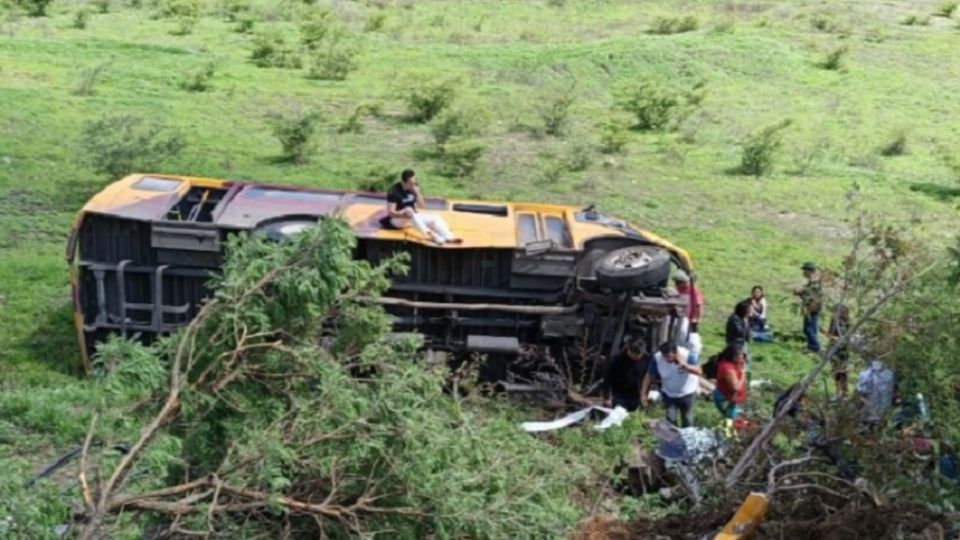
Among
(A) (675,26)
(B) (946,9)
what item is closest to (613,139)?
(A) (675,26)

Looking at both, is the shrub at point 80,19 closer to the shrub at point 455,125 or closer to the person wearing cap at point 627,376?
the shrub at point 455,125

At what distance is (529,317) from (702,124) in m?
13.3

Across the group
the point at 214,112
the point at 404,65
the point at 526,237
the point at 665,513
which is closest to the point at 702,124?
the point at 404,65

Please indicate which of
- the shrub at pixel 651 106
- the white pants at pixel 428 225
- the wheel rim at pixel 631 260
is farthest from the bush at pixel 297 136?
the wheel rim at pixel 631 260

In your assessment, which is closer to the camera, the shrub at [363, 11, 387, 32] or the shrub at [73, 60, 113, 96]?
the shrub at [73, 60, 113, 96]

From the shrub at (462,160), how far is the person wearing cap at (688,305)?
7.41 m

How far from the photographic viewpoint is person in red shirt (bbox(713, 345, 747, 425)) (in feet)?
37.3

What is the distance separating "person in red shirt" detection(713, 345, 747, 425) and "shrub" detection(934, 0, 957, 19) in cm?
2738

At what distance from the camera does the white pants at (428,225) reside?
39.5 ft

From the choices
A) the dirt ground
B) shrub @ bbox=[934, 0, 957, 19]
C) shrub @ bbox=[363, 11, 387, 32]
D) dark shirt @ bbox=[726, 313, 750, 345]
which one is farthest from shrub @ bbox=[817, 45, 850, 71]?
the dirt ground

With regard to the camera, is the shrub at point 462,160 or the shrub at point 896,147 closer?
the shrub at point 462,160

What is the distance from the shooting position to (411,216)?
12.2m

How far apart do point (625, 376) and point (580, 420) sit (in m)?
0.68

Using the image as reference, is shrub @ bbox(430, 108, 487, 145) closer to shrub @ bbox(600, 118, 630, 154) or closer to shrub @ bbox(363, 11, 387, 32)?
shrub @ bbox(600, 118, 630, 154)
